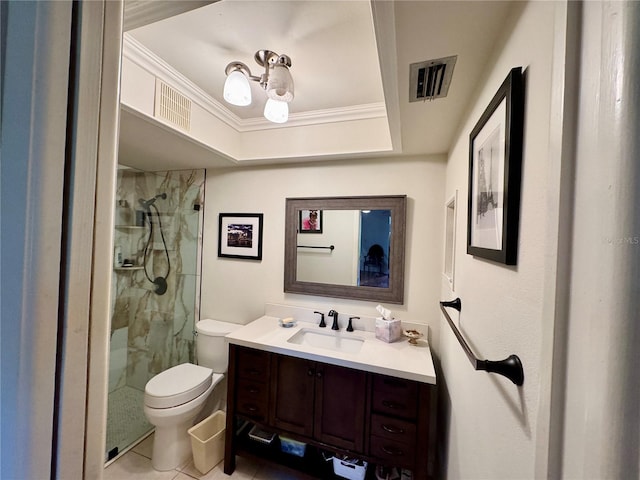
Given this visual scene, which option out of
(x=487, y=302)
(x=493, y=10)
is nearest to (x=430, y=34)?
(x=493, y=10)

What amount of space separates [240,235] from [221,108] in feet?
3.24

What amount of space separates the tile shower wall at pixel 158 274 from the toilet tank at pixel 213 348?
1.00 feet

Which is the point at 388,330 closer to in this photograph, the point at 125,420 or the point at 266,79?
the point at 266,79

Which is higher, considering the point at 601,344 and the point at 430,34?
the point at 430,34

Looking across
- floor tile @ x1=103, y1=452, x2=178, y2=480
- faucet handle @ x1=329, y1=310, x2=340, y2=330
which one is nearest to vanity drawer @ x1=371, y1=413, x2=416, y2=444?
faucet handle @ x1=329, y1=310, x2=340, y2=330

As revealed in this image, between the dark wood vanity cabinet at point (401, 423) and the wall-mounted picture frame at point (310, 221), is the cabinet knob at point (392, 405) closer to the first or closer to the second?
the dark wood vanity cabinet at point (401, 423)

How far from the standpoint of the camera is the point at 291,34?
1.09 meters

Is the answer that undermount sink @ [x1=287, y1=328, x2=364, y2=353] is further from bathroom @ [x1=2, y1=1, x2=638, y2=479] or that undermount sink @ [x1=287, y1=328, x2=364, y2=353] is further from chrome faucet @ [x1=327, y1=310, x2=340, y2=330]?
bathroom @ [x1=2, y1=1, x2=638, y2=479]

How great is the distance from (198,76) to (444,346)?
83.9 inches

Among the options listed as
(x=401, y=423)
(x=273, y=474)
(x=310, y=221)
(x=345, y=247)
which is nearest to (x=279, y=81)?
(x=310, y=221)

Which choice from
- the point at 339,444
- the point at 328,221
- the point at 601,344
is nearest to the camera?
the point at 601,344

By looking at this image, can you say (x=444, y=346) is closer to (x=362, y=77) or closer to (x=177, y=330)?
(x=362, y=77)

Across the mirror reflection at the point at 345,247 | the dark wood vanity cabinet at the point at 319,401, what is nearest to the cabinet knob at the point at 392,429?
the dark wood vanity cabinet at the point at 319,401

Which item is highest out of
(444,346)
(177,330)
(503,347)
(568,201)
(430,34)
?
(430,34)
